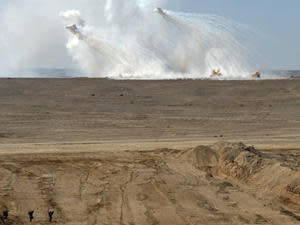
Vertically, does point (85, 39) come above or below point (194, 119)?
above

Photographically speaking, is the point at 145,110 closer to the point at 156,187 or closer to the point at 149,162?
the point at 149,162

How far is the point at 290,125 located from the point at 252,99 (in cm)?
1245

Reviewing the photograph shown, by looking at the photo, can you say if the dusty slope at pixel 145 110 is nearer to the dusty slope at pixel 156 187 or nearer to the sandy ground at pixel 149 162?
the sandy ground at pixel 149 162

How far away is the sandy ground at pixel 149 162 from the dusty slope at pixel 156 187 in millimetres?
24

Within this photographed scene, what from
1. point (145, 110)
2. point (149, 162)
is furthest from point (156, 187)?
point (145, 110)

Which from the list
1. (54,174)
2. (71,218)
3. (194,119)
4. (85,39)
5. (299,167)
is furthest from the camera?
(85,39)

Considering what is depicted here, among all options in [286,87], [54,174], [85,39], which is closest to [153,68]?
[85,39]

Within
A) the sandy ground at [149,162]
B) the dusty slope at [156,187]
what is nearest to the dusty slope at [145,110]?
the sandy ground at [149,162]

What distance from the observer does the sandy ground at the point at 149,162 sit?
40.8ft

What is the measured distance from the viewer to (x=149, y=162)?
18.3 metres

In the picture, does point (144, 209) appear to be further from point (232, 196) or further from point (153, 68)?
point (153, 68)

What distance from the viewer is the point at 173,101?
41.7 meters

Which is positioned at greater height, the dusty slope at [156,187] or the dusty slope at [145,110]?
the dusty slope at [145,110]

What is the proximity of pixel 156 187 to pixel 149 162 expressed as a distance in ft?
12.2
